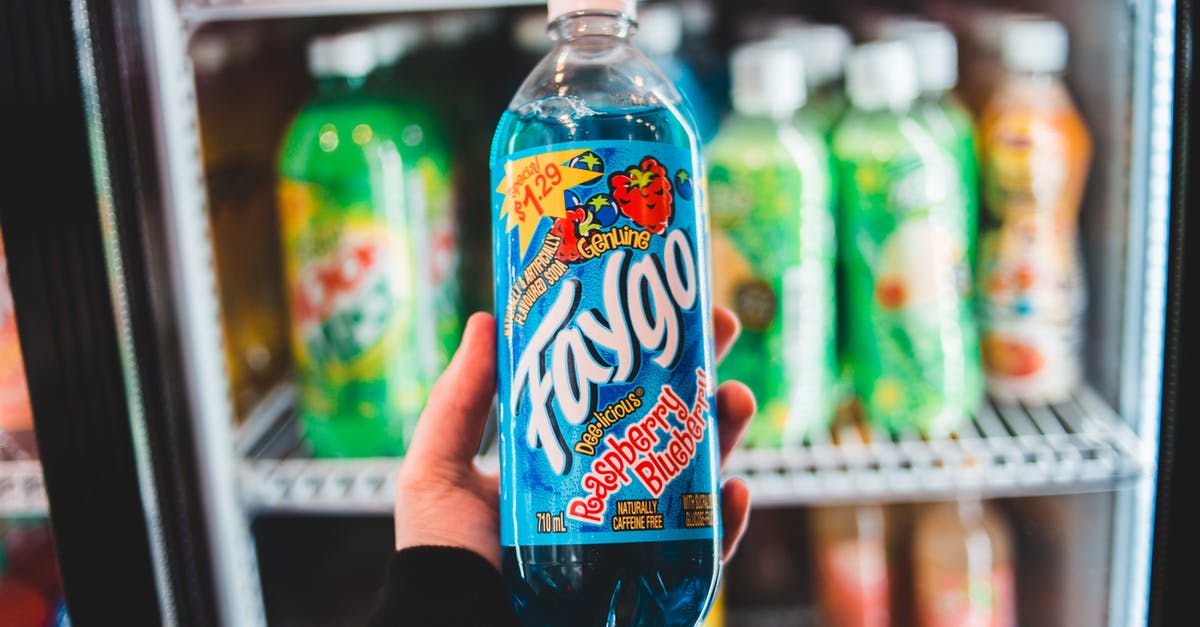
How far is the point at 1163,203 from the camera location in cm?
87

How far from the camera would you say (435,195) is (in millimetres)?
958

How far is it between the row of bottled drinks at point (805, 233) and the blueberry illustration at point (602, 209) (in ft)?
1.29

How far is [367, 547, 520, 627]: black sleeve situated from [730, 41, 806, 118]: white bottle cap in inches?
22.6

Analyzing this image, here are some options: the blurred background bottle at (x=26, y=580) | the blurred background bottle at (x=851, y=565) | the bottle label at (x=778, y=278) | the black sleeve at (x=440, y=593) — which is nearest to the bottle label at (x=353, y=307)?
the black sleeve at (x=440, y=593)

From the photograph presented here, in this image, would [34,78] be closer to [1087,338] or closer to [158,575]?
[158,575]

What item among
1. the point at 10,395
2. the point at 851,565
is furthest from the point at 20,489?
the point at 851,565

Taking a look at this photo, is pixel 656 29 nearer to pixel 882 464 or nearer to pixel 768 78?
pixel 768 78

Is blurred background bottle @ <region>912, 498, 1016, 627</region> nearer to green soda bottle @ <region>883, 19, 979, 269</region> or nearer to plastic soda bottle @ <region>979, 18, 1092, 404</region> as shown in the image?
plastic soda bottle @ <region>979, 18, 1092, 404</region>

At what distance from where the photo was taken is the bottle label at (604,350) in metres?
0.58

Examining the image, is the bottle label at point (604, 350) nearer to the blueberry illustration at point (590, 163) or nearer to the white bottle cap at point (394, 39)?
the blueberry illustration at point (590, 163)

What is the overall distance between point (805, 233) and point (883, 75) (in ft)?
0.63

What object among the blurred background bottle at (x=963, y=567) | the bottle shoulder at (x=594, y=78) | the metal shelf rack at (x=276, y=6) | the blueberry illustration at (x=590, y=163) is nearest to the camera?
the blueberry illustration at (x=590, y=163)

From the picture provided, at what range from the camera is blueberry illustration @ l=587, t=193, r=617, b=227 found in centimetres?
58

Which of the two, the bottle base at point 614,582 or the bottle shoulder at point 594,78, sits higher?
the bottle shoulder at point 594,78
